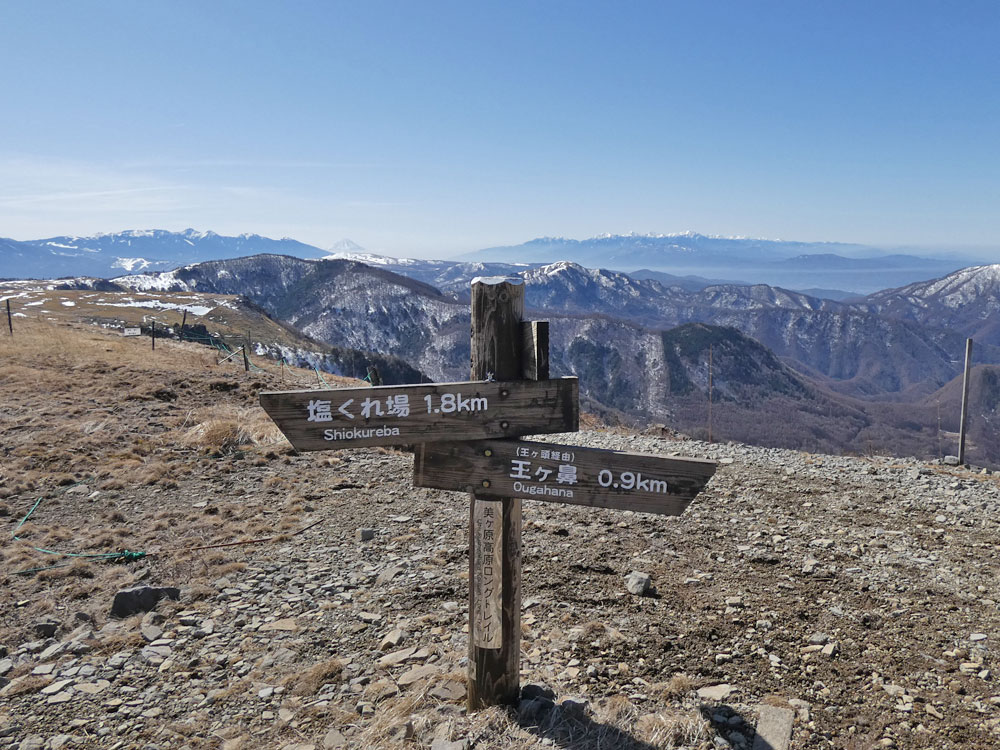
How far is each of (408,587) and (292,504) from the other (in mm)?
4092

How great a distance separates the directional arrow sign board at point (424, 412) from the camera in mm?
4602

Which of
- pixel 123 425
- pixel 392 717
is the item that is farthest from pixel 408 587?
pixel 123 425

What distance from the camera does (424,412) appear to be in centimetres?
464

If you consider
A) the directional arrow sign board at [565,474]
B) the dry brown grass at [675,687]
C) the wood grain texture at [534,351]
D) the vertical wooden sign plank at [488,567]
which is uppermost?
the wood grain texture at [534,351]

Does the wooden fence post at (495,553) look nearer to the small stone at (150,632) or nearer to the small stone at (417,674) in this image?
the small stone at (417,674)

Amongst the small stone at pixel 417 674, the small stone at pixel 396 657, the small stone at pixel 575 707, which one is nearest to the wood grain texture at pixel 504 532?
the small stone at pixel 575 707

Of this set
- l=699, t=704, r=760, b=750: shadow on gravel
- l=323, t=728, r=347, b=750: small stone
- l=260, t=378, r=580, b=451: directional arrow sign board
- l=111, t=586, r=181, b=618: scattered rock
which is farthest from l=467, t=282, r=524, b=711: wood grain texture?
l=111, t=586, r=181, b=618: scattered rock

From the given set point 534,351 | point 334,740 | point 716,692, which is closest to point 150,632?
point 334,740

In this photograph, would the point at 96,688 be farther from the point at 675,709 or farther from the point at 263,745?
the point at 675,709

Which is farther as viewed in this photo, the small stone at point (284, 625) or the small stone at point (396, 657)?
the small stone at point (284, 625)

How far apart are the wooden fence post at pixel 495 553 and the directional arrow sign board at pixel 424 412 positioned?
203 millimetres

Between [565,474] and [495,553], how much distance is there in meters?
0.89

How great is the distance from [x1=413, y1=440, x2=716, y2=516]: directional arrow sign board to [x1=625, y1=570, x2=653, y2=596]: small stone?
341 cm

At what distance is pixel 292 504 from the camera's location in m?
10.9
